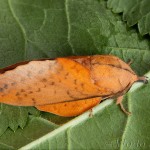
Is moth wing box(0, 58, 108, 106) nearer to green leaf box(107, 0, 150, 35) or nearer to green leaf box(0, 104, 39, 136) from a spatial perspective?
green leaf box(0, 104, 39, 136)

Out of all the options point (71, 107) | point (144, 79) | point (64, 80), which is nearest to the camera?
point (64, 80)

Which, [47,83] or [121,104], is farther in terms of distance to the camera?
[121,104]

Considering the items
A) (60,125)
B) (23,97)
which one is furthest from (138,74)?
(23,97)

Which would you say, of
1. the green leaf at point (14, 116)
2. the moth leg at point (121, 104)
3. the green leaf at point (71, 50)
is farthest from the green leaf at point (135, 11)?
the green leaf at point (14, 116)

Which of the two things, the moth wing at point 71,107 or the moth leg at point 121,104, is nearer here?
the moth wing at point 71,107

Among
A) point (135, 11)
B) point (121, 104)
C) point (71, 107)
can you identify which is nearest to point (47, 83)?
point (71, 107)

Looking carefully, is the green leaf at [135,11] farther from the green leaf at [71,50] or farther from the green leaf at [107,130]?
the green leaf at [107,130]

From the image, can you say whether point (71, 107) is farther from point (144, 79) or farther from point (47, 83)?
point (144, 79)
